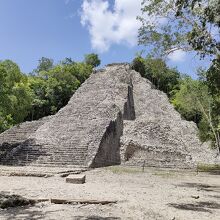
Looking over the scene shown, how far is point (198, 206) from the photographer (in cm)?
978

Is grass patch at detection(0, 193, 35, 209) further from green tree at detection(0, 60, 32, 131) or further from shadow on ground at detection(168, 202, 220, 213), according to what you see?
green tree at detection(0, 60, 32, 131)

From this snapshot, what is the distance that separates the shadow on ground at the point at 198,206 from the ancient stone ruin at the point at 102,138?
10.4 m

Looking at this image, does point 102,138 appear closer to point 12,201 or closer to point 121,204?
point 121,204

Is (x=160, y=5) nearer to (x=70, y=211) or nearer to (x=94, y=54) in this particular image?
(x=70, y=211)

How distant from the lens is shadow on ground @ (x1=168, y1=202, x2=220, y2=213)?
9.35 m

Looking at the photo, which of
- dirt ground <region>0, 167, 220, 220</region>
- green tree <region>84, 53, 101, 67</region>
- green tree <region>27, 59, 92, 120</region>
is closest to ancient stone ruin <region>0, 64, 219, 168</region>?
dirt ground <region>0, 167, 220, 220</region>

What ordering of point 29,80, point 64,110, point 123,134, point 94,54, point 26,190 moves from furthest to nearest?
point 94,54 → point 29,80 → point 64,110 → point 123,134 → point 26,190

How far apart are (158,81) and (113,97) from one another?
22.8 meters

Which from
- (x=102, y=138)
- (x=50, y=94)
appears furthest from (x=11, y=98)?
(x=50, y=94)

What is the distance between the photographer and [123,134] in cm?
2680

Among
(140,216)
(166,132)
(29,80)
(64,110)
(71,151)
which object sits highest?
(29,80)

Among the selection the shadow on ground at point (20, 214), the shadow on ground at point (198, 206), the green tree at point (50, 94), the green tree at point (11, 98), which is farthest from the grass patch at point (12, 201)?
the green tree at point (50, 94)

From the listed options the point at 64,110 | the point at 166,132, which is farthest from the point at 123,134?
the point at 64,110

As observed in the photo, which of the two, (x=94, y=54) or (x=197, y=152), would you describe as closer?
(x=197, y=152)
